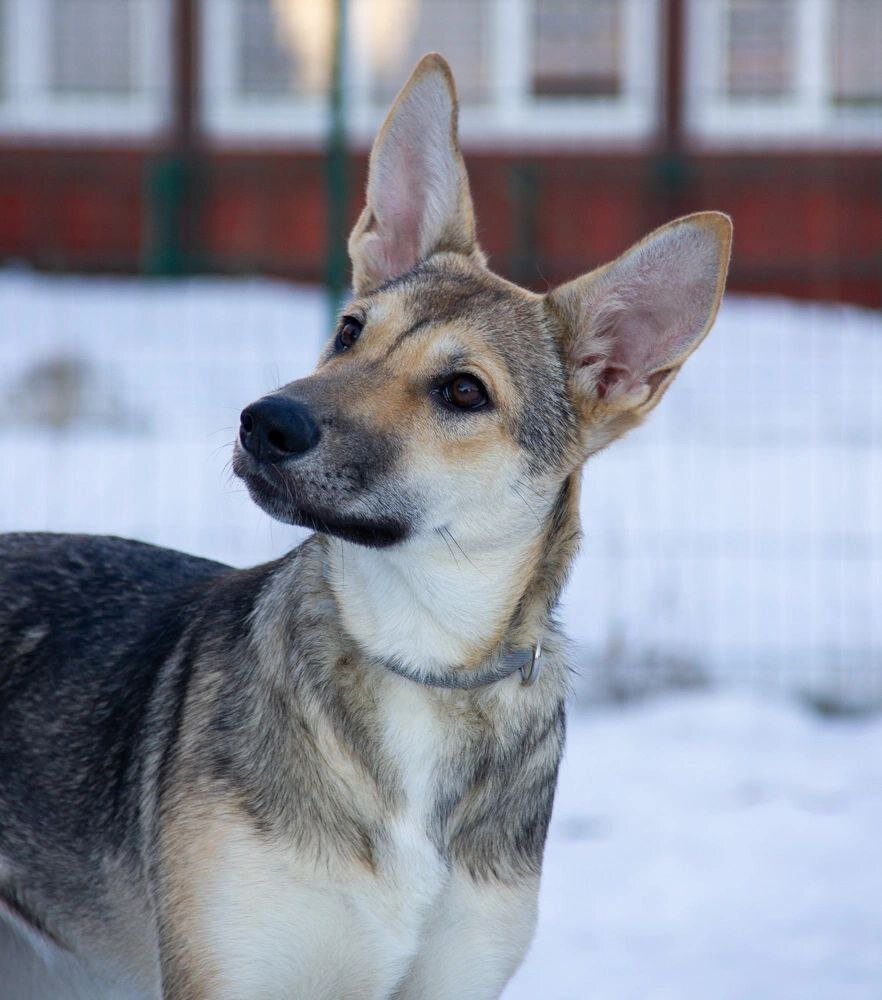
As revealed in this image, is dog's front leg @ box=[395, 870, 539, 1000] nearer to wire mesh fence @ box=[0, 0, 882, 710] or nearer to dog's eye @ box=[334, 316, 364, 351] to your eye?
dog's eye @ box=[334, 316, 364, 351]

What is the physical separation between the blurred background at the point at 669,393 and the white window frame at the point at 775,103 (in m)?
0.03

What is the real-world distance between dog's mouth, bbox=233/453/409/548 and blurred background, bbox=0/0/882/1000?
2.12 feet

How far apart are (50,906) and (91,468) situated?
5158 mm

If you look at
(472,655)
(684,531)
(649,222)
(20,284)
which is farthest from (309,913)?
(649,222)

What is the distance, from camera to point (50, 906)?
3.38 meters

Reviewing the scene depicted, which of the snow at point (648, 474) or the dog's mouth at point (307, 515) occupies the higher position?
the dog's mouth at point (307, 515)

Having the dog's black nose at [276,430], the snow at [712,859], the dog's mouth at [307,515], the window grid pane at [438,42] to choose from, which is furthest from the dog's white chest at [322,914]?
the window grid pane at [438,42]

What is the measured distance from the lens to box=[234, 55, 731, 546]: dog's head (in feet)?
9.94

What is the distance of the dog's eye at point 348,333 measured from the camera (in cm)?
347

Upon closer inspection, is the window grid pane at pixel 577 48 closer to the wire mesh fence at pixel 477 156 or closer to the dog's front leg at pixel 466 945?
the wire mesh fence at pixel 477 156

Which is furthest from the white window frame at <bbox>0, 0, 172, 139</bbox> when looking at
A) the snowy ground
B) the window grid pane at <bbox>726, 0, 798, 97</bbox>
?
the window grid pane at <bbox>726, 0, 798, 97</bbox>

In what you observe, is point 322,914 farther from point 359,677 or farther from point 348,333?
point 348,333

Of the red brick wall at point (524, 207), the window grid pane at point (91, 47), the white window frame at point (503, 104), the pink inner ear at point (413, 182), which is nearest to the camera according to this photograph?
the pink inner ear at point (413, 182)

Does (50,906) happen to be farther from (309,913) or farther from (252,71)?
(252,71)
